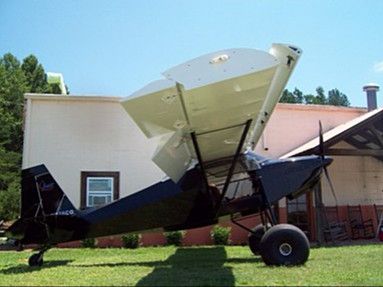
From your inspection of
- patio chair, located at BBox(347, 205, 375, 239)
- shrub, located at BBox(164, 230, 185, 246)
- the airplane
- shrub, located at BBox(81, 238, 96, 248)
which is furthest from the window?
patio chair, located at BBox(347, 205, 375, 239)

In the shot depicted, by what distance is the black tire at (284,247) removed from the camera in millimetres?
7844

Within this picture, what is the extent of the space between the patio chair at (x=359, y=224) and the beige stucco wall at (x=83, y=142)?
23.1 feet

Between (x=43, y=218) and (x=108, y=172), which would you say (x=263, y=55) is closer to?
(x=43, y=218)

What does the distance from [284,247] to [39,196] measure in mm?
4803

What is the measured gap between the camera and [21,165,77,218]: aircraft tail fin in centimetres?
940

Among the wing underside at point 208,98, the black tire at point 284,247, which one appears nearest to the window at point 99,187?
the wing underside at point 208,98

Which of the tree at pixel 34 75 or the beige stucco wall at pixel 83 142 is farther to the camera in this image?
the tree at pixel 34 75

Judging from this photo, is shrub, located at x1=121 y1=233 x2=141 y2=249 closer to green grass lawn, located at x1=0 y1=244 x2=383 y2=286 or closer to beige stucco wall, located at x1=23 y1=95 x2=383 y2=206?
beige stucco wall, located at x1=23 y1=95 x2=383 y2=206

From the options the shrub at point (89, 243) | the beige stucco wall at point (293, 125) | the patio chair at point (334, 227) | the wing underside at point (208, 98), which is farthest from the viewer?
the beige stucco wall at point (293, 125)

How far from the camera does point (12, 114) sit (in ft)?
135

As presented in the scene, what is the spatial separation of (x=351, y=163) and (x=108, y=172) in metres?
8.95

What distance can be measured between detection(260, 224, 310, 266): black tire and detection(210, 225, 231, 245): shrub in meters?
7.86

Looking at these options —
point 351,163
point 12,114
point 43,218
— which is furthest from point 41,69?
point 43,218

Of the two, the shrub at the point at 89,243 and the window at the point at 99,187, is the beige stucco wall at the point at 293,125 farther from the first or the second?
the shrub at the point at 89,243
